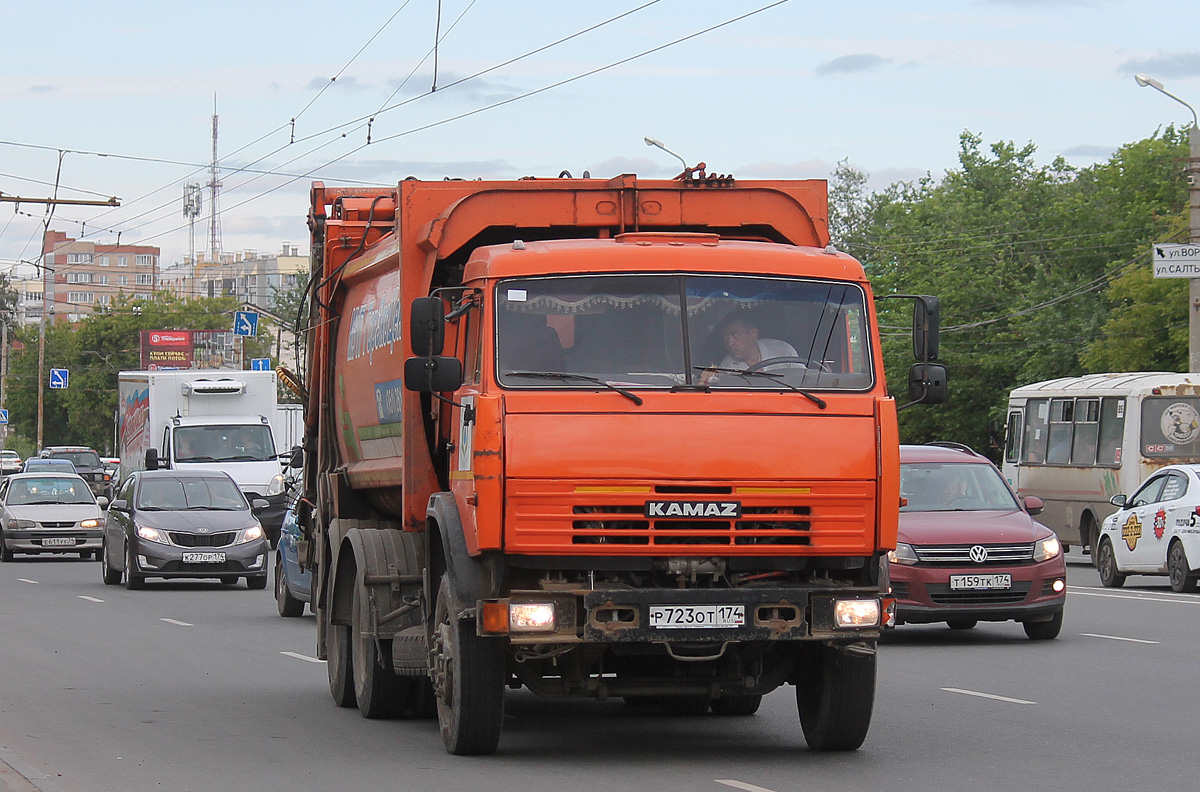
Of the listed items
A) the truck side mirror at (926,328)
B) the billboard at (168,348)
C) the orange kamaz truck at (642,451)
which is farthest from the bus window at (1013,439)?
the billboard at (168,348)

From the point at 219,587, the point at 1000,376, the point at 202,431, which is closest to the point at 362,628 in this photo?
the point at 219,587

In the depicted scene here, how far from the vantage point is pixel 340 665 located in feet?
40.7

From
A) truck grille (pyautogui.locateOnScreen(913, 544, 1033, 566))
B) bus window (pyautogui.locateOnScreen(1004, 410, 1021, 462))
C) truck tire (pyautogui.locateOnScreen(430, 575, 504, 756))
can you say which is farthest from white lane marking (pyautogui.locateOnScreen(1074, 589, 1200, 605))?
truck tire (pyautogui.locateOnScreen(430, 575, 504, 756))

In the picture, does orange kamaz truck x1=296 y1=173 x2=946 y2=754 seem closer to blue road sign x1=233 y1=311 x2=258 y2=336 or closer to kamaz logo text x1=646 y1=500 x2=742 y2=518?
kamaz logo text x1=646 y1=500 x2=742 y2=518

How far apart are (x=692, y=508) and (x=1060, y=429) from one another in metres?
26.9

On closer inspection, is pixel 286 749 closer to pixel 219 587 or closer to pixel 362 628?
pixel 362 628

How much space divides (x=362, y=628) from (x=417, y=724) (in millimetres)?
722

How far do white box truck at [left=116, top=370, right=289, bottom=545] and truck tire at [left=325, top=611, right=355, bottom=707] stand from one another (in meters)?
23.7

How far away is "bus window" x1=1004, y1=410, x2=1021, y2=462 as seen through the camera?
36.3 metres

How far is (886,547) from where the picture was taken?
926 cm

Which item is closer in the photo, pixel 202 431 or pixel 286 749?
pixel 286 749

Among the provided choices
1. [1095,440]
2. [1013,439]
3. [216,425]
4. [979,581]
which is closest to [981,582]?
[979,581]

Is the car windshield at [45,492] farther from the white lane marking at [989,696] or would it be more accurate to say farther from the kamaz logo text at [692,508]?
the kamaz logo text at [692,508]

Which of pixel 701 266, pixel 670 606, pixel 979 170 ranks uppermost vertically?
pixel 979 170
